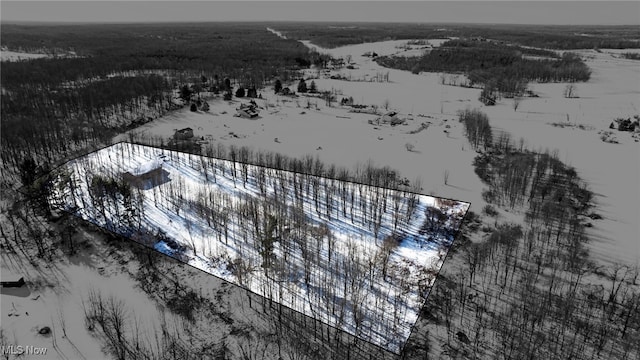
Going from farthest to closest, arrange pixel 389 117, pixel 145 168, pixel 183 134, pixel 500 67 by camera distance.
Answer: pixel 500 67 < pixel 389 117 < pixel 183 134 < pixel 145 168

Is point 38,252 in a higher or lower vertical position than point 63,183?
lower

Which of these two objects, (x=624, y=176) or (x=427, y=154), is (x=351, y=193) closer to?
(x=427, y=154)

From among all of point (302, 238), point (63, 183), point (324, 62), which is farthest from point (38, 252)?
point (324, 62)

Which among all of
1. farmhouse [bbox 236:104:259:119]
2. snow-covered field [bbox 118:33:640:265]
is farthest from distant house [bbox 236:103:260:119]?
snow-covered field [bbox 118:33:640:265]

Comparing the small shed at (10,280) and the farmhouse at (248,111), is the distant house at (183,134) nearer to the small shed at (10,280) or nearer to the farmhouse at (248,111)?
the farmhouse at (248,111)

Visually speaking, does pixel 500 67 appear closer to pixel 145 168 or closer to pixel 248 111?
pixel 248 111

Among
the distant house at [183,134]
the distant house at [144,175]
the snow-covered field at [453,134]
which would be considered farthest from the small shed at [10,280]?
the snow-covered field at [453,134]

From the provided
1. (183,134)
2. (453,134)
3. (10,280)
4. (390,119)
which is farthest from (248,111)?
(10,280)
